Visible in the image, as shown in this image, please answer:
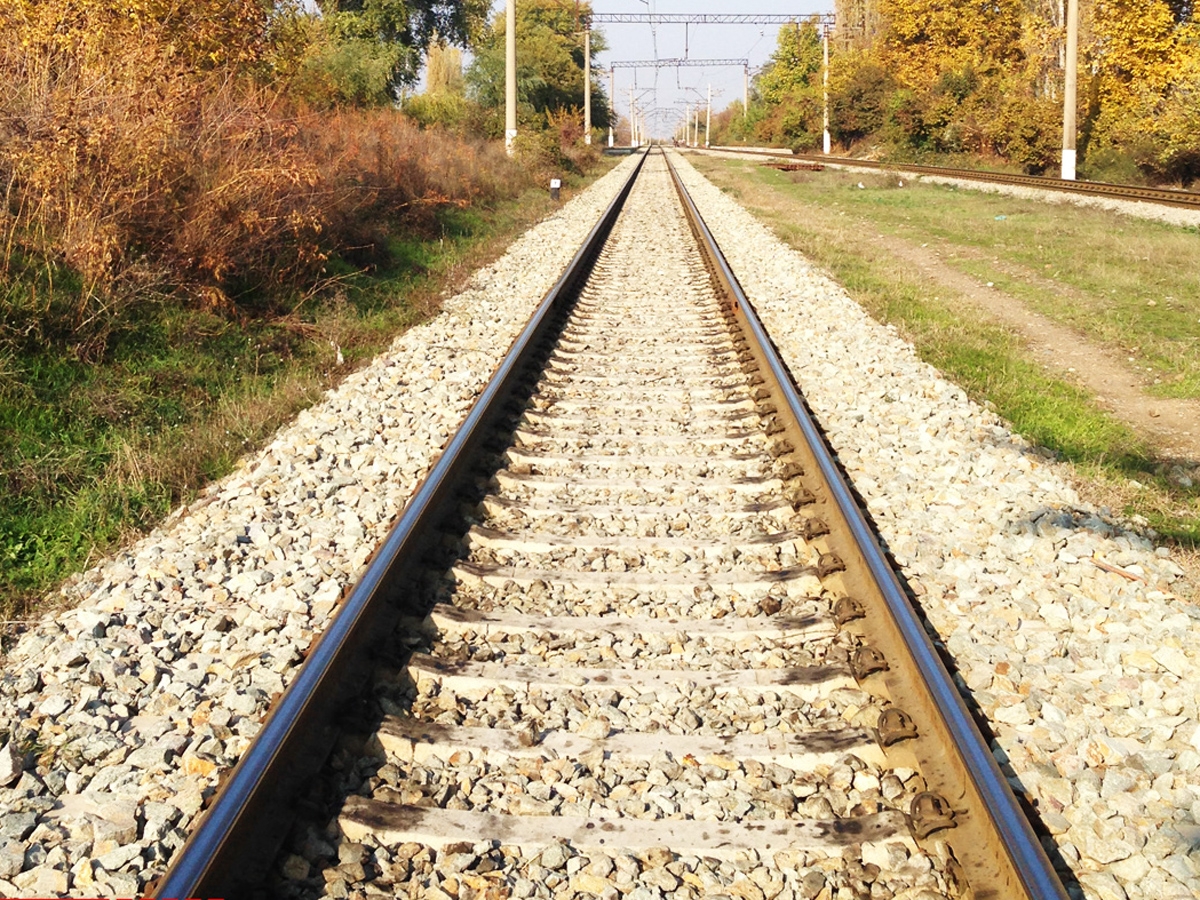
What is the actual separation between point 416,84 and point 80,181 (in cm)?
3156

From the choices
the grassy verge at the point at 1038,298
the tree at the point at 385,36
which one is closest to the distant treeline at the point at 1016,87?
the grassy verge at the point at 1038,298

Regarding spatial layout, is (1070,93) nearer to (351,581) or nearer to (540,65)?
(351,581)

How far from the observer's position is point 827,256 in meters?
14.2

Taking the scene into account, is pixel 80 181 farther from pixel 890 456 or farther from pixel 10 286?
pixel 890 456

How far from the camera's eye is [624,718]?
11.2 ft

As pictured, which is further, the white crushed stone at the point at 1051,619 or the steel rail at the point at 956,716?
the white crushed stone at the point at 1051,619

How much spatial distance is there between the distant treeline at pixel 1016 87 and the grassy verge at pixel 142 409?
25.4m

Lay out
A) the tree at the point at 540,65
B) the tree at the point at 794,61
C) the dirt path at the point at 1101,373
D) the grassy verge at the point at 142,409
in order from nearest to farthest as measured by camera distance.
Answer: the grassy verge at the point at 142,409
the dirt path at the point at 1101,373
the tree at the point at 540,65
the tree at the point at 794,61

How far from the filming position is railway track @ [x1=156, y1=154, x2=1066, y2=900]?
2.75 m

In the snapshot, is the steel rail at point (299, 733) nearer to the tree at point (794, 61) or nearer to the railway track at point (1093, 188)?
the railway track at point (1093, 188)

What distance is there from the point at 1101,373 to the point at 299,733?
7351 millimetres

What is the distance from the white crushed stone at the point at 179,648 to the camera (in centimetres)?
289

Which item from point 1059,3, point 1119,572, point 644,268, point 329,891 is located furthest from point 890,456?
point 1059,3

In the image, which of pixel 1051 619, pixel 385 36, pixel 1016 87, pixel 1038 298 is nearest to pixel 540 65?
pixel 385 36
